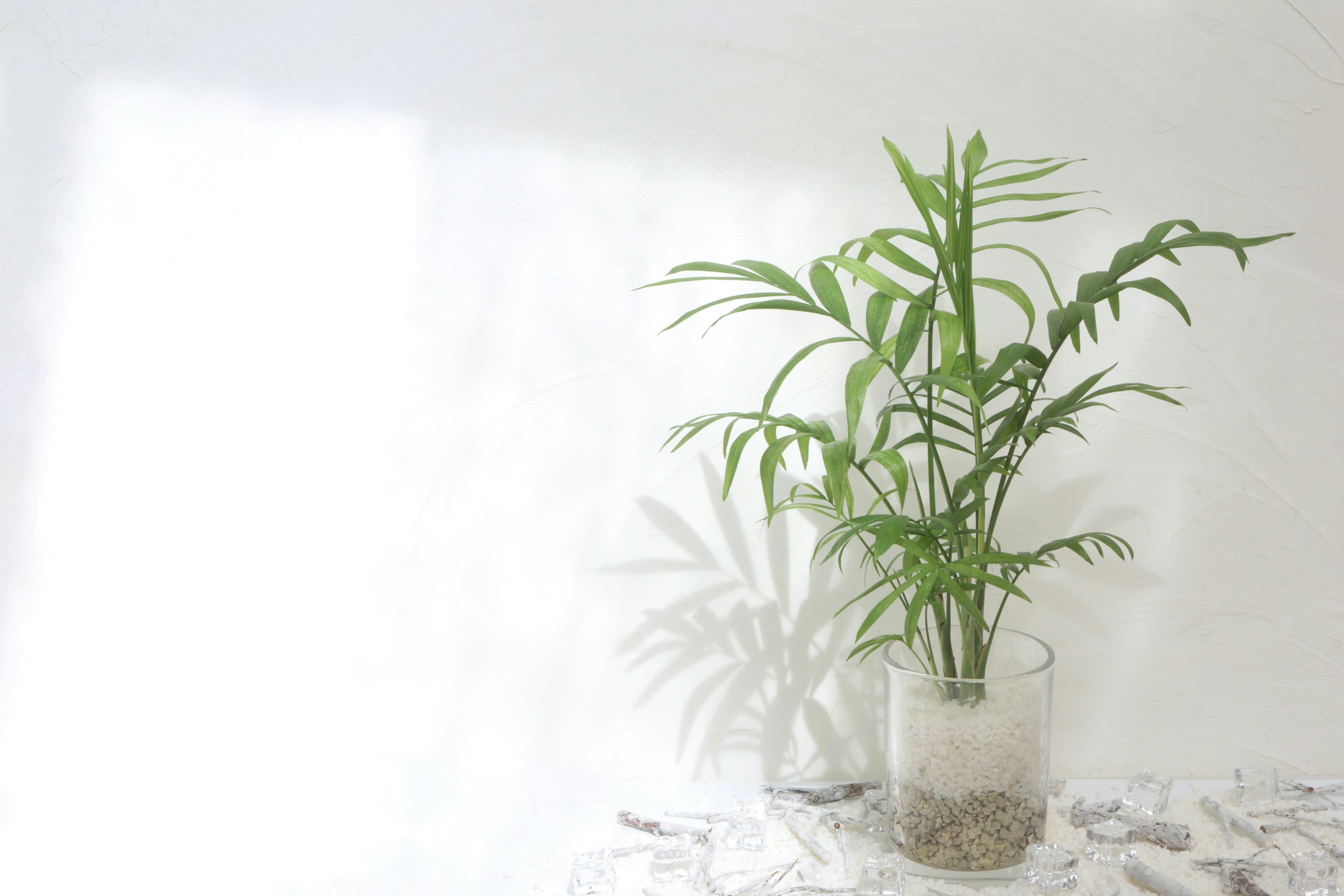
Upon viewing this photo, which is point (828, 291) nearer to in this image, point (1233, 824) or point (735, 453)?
point (735, 453)

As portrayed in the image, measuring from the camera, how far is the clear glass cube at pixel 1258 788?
1152mm

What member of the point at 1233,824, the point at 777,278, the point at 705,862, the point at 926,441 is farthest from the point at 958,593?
the point at 1233,824

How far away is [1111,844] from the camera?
105 centimetres

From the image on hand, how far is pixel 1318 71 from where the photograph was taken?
3.76ft

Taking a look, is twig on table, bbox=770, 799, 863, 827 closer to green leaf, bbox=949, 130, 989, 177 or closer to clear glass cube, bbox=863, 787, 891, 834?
clear glass cube, bbox=863, 787, 891, 834

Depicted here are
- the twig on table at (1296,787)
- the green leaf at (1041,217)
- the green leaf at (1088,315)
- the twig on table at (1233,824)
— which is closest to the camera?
the green leaf at (1088,315)

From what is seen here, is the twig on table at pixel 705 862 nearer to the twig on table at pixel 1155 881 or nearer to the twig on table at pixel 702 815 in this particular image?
the twig on table at pixel 702 815

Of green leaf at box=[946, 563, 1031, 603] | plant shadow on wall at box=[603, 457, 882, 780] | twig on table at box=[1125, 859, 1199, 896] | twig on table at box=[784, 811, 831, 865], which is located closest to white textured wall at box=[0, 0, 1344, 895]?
plant shadow on wall at box=[603, 457, 882, 780]

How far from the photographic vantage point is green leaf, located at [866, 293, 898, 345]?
2.81 feet

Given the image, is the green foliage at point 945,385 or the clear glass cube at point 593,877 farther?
the clear glass cube at point 593,877

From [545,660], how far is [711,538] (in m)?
0.27

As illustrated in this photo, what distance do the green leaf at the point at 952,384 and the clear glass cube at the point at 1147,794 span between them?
0.63 metres

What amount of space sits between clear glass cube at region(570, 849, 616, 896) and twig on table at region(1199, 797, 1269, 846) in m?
0.71

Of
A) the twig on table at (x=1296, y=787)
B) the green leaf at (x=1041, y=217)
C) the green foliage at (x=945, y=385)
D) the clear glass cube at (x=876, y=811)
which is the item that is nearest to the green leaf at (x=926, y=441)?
the green foliage at (x=945, y=385)
